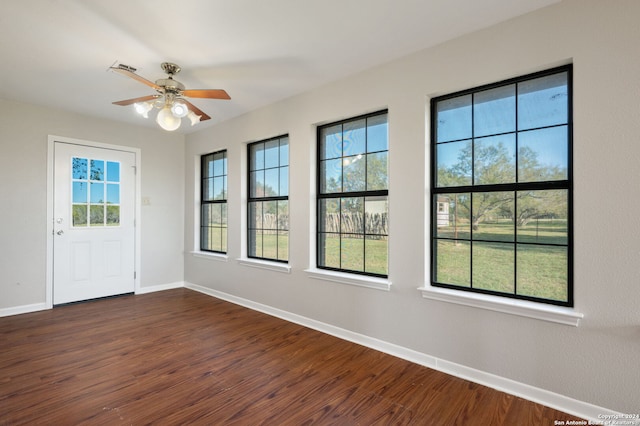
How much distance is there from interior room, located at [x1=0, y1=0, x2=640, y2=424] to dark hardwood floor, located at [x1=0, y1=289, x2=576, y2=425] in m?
0.23

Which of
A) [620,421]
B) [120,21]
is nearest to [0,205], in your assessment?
[120,21]

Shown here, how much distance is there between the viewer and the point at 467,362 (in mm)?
2373

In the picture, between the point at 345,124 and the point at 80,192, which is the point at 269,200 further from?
the point at 80,192

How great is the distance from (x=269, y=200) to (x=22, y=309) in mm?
3321

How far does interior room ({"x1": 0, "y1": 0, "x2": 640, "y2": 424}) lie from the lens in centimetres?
190

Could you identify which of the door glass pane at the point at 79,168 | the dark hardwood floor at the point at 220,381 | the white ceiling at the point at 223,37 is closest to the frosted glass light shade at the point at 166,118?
the white ceiling at the point at 223,37

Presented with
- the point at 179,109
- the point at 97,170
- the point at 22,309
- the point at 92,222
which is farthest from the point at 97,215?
the point at 179,109

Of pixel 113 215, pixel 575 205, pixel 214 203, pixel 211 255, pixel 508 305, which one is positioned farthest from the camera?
pixel 214 203

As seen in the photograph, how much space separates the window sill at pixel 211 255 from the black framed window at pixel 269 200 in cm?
46

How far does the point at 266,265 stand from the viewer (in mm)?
3924

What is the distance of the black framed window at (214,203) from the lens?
4799 mm

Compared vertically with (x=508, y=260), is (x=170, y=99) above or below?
above

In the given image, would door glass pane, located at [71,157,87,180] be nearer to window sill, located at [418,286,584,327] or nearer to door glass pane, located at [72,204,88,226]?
door glass pane, located at [72,204,88,226]

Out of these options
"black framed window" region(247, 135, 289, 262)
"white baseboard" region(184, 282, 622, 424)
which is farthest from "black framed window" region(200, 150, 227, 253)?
"white baseboard" region(184, 282, 622, 424)
